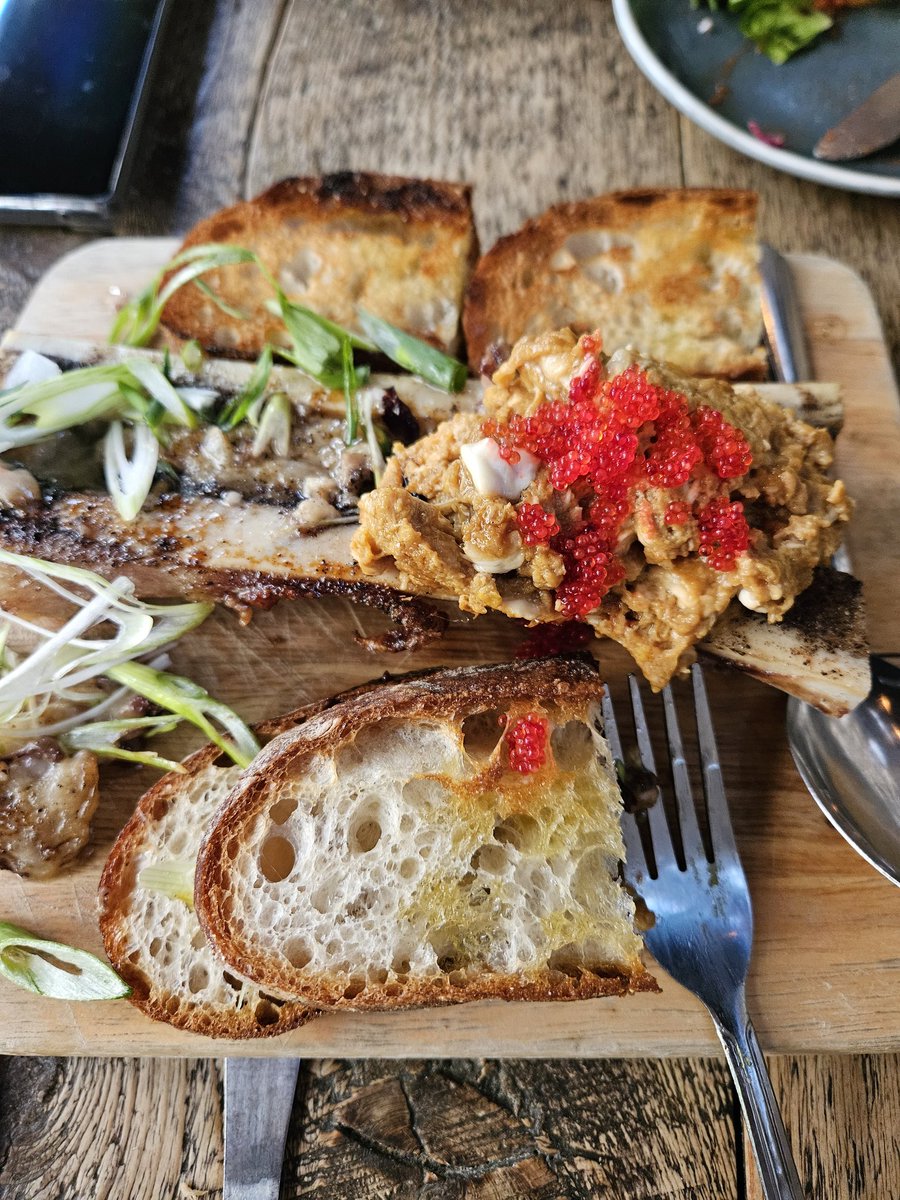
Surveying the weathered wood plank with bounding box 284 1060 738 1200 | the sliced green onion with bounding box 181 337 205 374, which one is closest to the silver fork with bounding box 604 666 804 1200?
the weathered wood plank with bounding box 284 1060 738 1200

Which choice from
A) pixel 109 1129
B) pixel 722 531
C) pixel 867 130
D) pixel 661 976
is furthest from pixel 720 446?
pixel 109 1129

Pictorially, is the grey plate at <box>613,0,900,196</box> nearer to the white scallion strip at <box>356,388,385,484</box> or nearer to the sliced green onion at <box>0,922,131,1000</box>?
the white scallion strip at <box>356,388,385,484</box>

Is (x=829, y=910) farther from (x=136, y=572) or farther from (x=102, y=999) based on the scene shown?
(x=136, y=572)

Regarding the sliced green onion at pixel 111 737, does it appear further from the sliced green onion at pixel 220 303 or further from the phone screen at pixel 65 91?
the phone screen at pixel 65 91

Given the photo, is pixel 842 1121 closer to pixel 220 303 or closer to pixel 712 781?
pixel 712 781

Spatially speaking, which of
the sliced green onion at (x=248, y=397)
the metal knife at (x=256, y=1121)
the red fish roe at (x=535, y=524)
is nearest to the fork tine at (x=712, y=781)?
the red fish roe at (x=535, y=524)

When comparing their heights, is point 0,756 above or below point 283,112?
below

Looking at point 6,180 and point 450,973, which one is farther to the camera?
point 6,180

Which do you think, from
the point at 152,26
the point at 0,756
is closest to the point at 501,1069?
the point at 0,756
